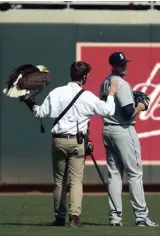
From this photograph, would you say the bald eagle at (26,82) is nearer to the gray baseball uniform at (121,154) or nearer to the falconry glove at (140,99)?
the gray baseball uniform at (121,154)

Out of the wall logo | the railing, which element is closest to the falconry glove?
the wall logo

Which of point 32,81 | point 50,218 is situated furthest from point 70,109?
point 50,218

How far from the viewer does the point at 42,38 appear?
1331 centimetres

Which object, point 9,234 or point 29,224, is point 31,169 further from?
point 9,234

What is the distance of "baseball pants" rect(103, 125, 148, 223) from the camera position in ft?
29.9

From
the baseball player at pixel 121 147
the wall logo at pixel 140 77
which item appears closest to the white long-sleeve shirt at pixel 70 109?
the baseball player at pixel 121 147

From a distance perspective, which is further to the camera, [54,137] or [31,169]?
[31,169]

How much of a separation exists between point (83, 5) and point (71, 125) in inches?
195

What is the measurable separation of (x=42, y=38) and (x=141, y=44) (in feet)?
4.92

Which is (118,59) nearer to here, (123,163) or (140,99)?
(140,99)

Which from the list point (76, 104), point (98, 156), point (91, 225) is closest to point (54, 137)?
point (76, 104)

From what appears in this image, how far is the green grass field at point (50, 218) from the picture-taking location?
840cm

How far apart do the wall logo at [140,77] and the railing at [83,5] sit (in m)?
0.57

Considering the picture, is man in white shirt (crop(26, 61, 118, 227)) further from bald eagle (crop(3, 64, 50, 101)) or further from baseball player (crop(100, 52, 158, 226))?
baseball player (crop(100, 52, 158, 226))
